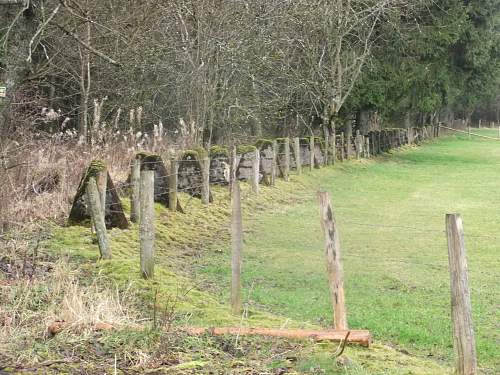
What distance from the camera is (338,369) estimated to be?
194 inches

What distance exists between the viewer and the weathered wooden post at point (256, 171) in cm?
1698

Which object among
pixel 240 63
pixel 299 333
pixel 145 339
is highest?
pixel 240 63

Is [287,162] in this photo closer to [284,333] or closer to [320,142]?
[320,142]

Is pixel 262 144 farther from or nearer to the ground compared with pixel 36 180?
farther from the ground

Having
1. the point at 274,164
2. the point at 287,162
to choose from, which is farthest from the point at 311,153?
the point at 274,164

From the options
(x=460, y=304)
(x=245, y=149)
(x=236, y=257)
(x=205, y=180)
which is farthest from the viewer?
(x=245, y=149)

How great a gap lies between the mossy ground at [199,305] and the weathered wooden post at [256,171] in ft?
3.92

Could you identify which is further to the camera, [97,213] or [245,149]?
[245,149]

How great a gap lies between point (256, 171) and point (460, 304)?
12.2 meters

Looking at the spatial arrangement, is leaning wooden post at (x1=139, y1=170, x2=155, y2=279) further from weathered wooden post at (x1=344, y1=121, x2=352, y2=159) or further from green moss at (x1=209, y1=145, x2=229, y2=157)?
weathered wooden post at (x1=344, y1=121, x2=352, y2=159)

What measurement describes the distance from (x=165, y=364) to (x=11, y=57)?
6.88m

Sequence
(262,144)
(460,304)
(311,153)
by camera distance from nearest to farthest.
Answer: (460,304) < (262,144) < (311,153)

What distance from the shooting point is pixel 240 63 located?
20.2 m

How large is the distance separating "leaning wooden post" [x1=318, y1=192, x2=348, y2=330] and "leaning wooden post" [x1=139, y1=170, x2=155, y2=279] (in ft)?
7.13
